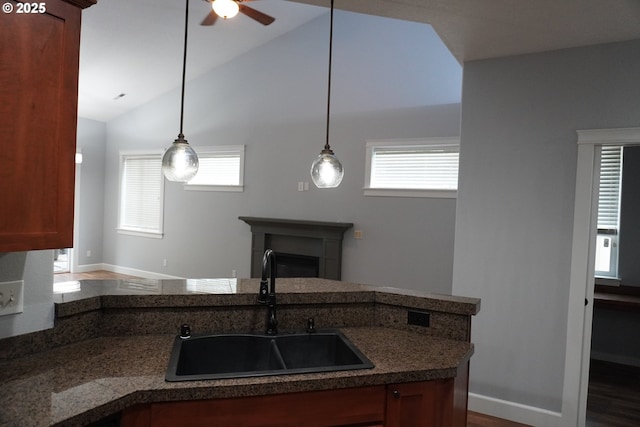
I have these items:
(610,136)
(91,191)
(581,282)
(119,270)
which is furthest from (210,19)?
(119,270)

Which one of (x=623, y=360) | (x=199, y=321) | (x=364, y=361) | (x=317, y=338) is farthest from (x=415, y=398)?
(x=623, y=360)

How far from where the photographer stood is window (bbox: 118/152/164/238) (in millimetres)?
7691

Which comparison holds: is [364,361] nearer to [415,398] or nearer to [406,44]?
[415,398]

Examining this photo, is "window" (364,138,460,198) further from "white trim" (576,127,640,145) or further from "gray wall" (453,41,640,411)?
"white trim" (576,127,640,145)

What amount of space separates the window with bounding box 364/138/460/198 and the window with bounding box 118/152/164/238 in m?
4.13

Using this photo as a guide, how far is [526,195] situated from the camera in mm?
3029

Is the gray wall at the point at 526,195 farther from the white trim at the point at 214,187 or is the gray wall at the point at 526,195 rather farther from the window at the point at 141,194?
the window at the point at 141,194

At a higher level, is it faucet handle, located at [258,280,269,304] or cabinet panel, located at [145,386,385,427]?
faucet handle, located at [258,280,269,304]

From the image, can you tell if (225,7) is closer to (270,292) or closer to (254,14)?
(254,14)

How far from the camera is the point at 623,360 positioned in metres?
4.40

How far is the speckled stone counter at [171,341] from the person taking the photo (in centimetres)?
128

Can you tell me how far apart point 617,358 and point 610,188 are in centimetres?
179

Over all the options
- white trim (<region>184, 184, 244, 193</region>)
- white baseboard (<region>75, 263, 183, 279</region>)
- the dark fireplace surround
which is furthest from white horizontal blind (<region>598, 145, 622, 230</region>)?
white baseboard (<region>75, 263, 183, 279</region>)

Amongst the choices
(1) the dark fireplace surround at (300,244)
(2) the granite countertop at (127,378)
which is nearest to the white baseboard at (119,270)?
(1) the dark fireplace surround at (300,244)
